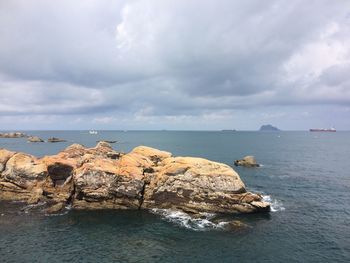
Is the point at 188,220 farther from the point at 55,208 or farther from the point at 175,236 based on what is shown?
the point at 55,208

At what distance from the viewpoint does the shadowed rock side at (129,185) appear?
2058 inches

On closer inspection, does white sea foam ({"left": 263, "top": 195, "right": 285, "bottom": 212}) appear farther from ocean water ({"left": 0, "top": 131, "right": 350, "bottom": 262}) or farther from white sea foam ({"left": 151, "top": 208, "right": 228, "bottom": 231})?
white sea foam ({"left": 151, "top": 208, "right": 228, "bottom": 231})

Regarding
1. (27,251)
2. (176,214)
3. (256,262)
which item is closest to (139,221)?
(176,214)

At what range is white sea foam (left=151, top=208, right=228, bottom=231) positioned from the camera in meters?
44.8

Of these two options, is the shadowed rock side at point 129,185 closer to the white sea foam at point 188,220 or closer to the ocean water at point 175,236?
the white sea foam at point 188,220

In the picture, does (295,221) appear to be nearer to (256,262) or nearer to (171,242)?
(256,262)

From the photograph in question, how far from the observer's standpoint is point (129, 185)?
54469mm

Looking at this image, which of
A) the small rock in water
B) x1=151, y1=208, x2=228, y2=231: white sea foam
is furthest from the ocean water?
the small rock in water

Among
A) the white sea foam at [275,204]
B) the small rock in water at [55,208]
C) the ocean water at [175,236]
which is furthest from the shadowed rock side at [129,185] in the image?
the white sea foam at [275,204]

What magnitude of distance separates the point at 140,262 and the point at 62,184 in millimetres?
32796

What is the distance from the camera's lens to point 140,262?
34.2 metres

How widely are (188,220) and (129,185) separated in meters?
13.1

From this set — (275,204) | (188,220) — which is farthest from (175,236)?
(275,204)

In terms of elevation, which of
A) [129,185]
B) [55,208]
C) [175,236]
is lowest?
[175,236]
